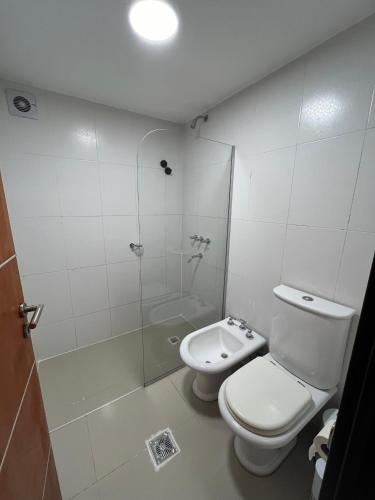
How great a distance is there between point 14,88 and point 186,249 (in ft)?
5.87

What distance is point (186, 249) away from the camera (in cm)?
205

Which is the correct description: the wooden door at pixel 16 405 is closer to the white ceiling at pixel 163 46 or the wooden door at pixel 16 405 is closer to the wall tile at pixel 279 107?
the white ceiling at pixel 163 46

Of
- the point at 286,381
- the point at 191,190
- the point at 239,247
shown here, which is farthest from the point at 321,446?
the point at 191,190

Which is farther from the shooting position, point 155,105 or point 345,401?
point 155,105

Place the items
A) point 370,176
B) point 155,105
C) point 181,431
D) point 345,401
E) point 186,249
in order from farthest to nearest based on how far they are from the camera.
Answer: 1. point 186,249
2. point 155,105
3. point 181,431
4. point 370,176
5. point 345,401

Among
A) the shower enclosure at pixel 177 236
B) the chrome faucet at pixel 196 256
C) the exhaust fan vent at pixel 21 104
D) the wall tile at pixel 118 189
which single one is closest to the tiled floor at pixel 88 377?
the shower enclosure at pixel 177 236

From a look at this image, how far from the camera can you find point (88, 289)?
204 centimetres

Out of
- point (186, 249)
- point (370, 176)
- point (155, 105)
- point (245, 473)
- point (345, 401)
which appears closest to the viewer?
point (345, 401)

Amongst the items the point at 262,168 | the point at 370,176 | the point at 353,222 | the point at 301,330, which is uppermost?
the point at 262,168

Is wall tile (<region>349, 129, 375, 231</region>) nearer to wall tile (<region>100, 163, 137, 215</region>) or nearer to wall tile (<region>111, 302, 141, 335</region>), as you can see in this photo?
wall tile (<region>100, 163, 137, 215</region>)

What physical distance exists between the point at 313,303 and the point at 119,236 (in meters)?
1.76

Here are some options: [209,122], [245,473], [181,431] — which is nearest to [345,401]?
[245,473]

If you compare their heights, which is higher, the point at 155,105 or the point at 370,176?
the point at 155,105

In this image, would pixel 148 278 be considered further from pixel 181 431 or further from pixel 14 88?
pixel 14 88
